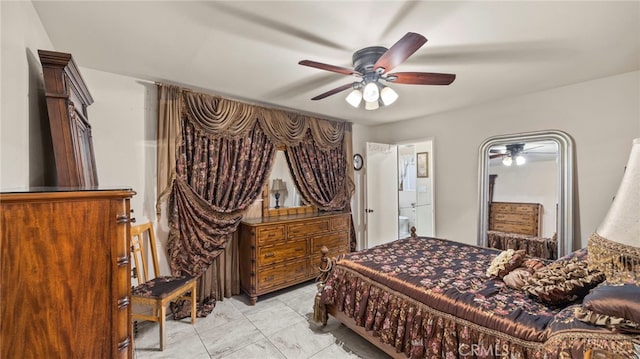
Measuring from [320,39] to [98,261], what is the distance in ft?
5.77

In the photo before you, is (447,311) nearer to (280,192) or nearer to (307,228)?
(307,228)

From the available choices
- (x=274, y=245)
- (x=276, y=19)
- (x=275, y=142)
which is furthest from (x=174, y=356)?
(x=276, y=19)

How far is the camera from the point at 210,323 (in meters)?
2.55

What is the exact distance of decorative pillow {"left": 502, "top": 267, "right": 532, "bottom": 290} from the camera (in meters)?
1.75

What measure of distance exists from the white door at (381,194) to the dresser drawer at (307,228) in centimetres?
105

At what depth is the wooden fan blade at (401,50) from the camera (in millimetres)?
1390

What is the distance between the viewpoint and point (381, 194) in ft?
14.6

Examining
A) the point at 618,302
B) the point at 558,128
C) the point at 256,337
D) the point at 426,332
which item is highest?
the point at 558,128

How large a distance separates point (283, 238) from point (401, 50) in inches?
93.7

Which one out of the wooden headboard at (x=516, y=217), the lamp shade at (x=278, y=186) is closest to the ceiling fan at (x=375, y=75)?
the lamp shade at (x=278, y=186)

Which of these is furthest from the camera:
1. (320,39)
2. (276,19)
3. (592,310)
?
(320,39)

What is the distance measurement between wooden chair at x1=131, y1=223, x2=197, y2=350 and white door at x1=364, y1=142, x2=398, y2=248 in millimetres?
2805

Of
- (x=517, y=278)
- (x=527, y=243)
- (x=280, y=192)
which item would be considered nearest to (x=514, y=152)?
(x=527, y=243)

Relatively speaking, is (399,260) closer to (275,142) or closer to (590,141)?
(275,142)
